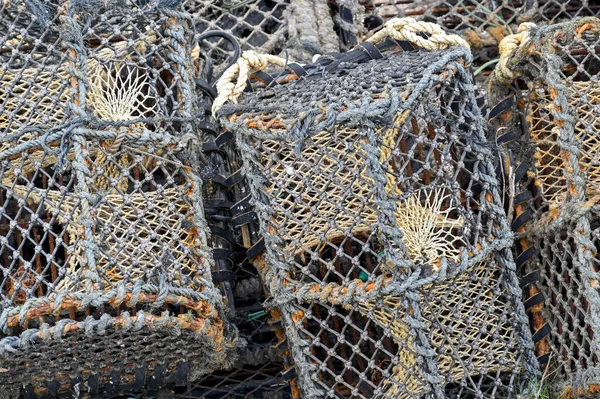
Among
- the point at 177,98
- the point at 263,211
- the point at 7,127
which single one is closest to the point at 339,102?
the point at 263,211

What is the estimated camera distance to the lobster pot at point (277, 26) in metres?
2.92

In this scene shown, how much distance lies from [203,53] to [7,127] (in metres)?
0.82

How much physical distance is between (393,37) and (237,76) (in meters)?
0.45

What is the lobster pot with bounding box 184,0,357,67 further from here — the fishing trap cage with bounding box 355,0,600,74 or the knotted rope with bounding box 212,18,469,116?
the knotted rope with bounding box 212,18,469,116

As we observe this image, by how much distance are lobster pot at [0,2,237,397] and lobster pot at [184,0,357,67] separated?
0.50 meters

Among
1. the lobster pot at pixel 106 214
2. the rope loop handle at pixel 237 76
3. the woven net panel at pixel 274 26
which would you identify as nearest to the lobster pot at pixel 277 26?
the woven net panel at pixel 274 26

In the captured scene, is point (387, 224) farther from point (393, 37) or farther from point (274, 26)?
point (274, 26)

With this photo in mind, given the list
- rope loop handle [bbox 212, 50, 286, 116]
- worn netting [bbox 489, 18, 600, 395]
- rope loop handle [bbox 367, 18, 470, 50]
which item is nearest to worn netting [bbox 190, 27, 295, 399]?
rope loop handle [bbox 212, 50, 286, 116]

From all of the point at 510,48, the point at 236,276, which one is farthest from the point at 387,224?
the point at 510,48

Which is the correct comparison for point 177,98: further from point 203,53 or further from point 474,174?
point 474,174

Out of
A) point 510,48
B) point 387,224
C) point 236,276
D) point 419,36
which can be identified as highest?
point 419,36

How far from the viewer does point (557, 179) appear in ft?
8.41

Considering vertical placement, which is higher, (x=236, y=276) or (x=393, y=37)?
(x=393, y=37)

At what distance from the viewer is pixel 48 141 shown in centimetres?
217
